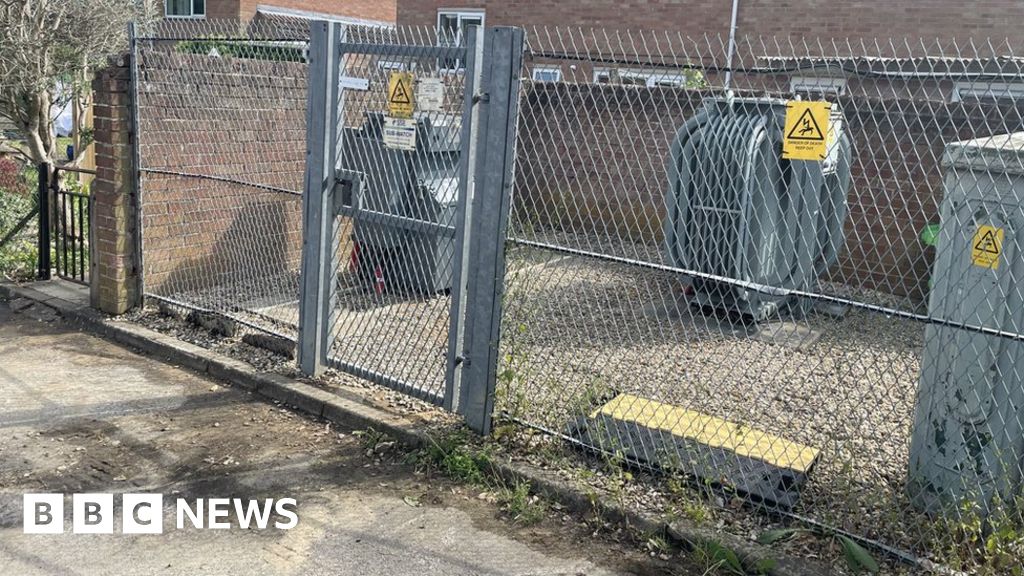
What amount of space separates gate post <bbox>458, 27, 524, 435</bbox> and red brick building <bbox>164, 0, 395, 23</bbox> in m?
Answer: 22.2

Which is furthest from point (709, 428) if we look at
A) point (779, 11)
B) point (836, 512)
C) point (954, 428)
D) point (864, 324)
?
point (779, 11)

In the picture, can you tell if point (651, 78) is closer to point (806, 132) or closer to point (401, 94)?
point (401, 94)

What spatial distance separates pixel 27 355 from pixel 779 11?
44.4 ft

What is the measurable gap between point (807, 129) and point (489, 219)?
1.60 meters

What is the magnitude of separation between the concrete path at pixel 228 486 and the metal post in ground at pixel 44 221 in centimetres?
217

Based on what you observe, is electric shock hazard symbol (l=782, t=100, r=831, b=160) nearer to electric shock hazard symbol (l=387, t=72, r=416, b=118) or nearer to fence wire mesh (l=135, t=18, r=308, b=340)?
electric shock hazard symbol (l=387, t=72, r=416, b=118)

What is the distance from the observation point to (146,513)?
164 inches

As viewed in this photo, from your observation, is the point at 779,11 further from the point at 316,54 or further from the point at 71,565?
the point at 71,565

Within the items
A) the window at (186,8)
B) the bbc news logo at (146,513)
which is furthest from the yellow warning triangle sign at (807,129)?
the window at (186,8)

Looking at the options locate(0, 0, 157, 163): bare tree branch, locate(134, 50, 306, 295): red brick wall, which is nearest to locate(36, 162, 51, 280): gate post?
locate(134, 50, 306, 295): red brick wall

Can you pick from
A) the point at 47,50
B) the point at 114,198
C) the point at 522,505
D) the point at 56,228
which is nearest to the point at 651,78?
the point at 114,198

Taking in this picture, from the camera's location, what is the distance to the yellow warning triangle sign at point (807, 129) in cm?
368

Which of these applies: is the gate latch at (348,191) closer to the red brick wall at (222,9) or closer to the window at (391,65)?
the window at (391,65)

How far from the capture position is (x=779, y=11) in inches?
636
